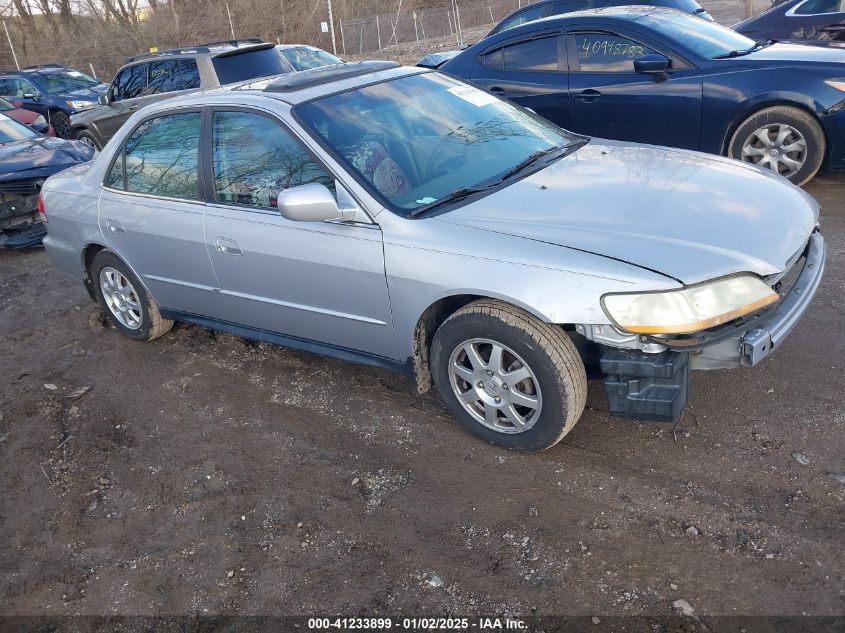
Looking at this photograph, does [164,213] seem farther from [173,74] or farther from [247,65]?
[173,74]

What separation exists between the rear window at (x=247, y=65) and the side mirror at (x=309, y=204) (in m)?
6.62

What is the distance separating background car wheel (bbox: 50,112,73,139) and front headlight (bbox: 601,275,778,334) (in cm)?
1495

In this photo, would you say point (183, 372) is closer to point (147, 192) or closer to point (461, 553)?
point (147, 192)

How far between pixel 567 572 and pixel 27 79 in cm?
1683

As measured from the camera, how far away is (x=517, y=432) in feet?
11.1

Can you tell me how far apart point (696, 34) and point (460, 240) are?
4617mm

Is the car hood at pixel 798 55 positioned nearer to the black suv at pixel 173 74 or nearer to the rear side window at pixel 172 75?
the black suv at pixel 173 74

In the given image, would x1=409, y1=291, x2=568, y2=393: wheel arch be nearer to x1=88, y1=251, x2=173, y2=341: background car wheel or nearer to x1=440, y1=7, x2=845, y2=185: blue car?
x1=88, y1=251, x2=173, y2=341: background car wheel

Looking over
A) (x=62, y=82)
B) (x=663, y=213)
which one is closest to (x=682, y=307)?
(x=663, y=213)

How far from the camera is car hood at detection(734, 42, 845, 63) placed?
604 cm

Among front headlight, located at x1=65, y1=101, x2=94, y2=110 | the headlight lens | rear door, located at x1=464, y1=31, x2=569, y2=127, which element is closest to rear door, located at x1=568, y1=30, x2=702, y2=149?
rear door, located at x1=464, y1=31, x2=569, y2=127

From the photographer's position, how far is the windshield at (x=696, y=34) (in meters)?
6.38

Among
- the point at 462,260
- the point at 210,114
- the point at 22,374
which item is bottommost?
the point at 22,374

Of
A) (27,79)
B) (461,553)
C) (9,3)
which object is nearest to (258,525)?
(461,553)
